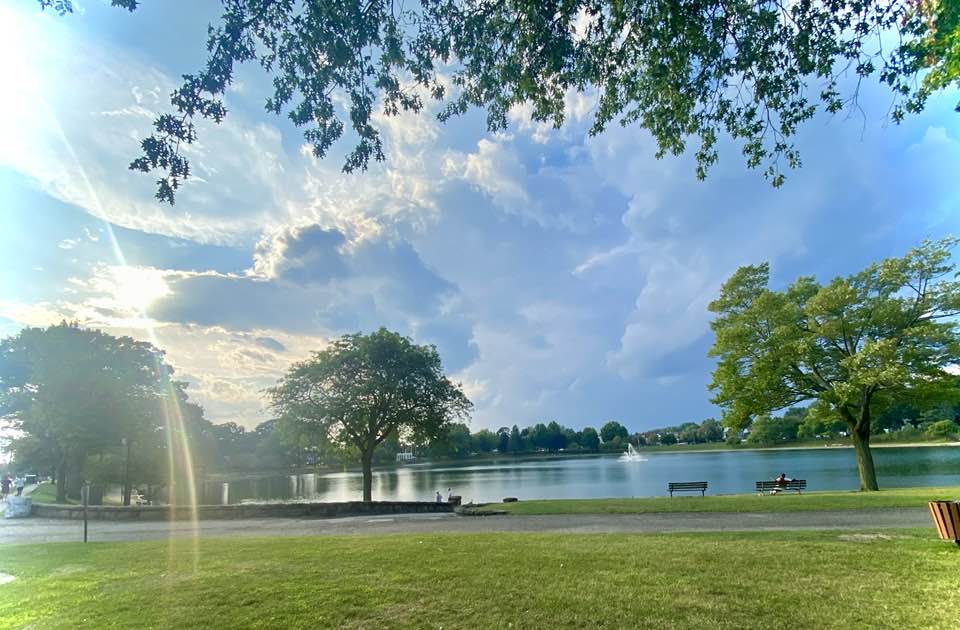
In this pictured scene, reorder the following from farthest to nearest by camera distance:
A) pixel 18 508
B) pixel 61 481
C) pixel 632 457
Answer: pixel 632 457
pixel 61 481
pixel 18 508

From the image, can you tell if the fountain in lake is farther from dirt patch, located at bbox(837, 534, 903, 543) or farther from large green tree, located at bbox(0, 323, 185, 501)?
dirt patch, located at bbox(837, 534, 903, 543)

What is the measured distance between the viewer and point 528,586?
6.73 m

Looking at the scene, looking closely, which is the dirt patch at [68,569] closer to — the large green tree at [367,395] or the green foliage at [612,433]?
the large green tree at [367,395]

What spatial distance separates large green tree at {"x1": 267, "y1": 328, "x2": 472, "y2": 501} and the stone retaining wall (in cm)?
639

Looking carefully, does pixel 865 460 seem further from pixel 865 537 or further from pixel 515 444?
pixel 515 444

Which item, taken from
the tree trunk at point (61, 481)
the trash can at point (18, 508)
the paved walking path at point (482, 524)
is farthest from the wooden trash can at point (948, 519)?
the tree trunk at point (61, 481)

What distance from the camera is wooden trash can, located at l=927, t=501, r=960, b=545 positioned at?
813cm

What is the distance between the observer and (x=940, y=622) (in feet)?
16.5

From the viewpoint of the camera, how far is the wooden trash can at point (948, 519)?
320 inches

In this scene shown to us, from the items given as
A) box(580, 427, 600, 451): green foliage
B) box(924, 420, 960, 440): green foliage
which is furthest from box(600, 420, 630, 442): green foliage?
box(924, 420, 960, 440): green foliage

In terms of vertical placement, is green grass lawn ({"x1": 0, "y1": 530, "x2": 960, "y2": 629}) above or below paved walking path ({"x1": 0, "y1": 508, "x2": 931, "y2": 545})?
above

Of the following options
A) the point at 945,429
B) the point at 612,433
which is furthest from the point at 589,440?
the point at 945,429

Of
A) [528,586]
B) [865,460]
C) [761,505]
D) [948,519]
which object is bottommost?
[761,505]

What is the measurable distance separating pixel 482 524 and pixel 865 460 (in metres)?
19.3
